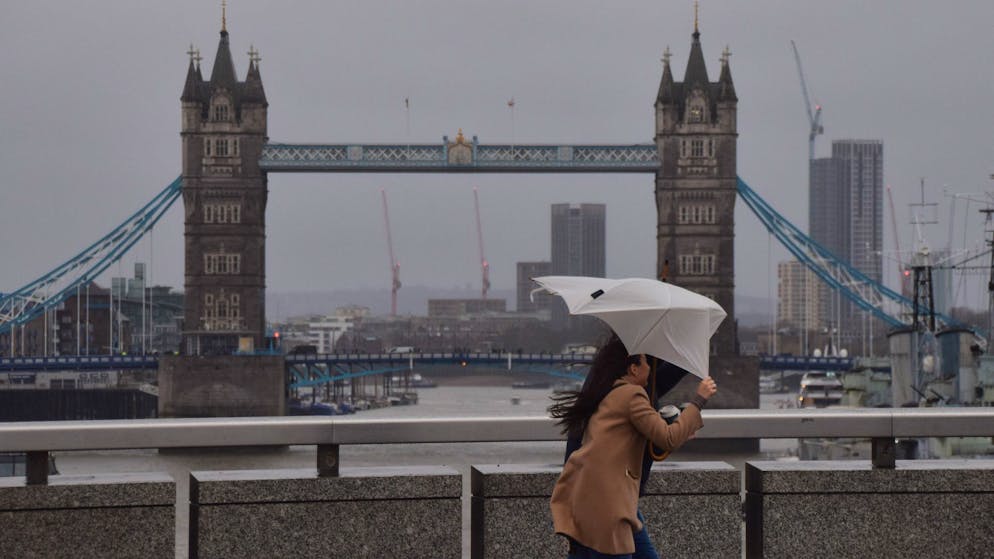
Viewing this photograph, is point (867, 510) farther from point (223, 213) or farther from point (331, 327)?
point (331, 327)

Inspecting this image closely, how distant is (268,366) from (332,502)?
206ft

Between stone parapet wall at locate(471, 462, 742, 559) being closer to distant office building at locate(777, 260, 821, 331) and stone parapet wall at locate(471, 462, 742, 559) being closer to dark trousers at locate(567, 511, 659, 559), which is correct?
dark trousers at locate(567, 511, 659, 559)

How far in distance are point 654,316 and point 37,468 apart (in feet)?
6.55

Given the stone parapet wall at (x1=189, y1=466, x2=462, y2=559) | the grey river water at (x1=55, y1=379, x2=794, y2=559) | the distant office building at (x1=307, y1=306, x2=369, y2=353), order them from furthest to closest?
the distant office building at (x1=307, y1=306, x2=369, y2=353) → the grey river water at (x1=55, y1=379, x2=794, y2=559) → the stone parapet wall at (x1=189, y1=466, x2=462, y2=559)

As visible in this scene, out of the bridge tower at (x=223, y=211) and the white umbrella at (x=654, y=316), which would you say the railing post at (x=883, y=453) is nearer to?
the white umbrella at (x=654, y=316)

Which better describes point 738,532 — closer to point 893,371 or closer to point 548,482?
point 548,482

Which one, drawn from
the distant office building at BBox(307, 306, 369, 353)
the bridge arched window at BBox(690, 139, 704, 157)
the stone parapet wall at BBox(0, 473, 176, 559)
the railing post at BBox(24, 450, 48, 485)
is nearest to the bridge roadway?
the bridge arched window at BBox(690, 139, 704, 157)

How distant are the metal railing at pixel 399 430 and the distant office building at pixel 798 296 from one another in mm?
177914

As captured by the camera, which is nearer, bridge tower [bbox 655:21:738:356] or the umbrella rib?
the umbrella rib

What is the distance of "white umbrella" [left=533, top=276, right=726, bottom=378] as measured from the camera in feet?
15.0

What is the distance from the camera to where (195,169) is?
7012 centimetres

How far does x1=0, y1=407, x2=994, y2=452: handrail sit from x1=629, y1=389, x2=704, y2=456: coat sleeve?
85cm

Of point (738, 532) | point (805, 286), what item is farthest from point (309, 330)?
point (738, 532)

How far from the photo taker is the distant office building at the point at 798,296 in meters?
186
